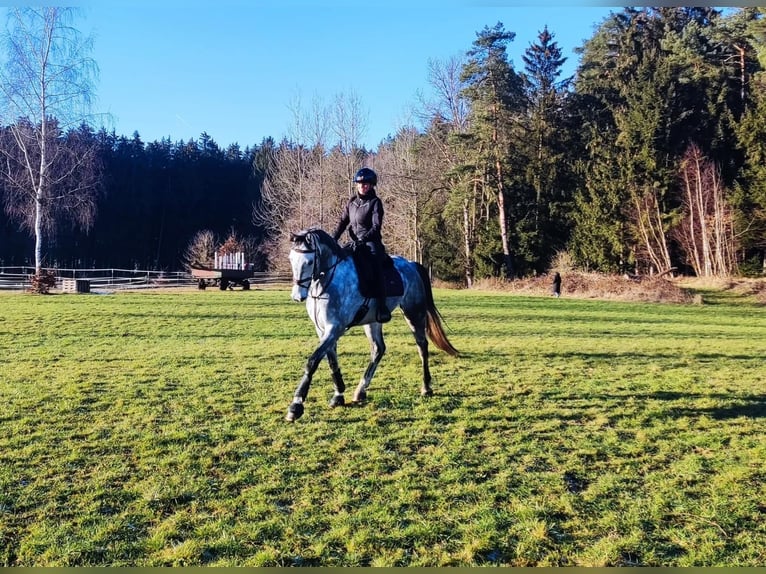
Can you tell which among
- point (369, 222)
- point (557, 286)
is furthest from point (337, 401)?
point (557, 286)

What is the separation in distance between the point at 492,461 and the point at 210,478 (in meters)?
2.39

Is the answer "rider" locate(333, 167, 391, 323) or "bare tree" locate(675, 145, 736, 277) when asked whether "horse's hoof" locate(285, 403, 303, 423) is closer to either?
"rider" locate(333, 167, 391, 323)

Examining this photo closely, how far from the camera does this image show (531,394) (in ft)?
24.3

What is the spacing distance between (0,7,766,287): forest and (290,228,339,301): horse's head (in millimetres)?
29908

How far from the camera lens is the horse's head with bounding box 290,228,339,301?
5.85 m

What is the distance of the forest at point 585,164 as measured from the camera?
35.2 meters

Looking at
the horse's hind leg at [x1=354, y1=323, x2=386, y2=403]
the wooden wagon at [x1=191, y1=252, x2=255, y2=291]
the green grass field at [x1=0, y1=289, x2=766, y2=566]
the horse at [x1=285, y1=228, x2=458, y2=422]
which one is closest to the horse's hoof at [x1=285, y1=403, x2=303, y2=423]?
the horse at [x1=285, y1=228, x2=458, y2=422]

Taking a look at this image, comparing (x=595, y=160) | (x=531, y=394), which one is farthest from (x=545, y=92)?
(x=531, y=394)

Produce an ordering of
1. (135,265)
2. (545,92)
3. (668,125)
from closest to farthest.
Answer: (668,125), (545,92), (135,265)

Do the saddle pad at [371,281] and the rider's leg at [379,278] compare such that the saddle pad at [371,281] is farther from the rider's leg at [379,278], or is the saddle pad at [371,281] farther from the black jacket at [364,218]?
the black jacket at [364,218]

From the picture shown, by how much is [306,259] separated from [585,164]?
3949 cm

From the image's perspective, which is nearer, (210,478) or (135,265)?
(210,478)

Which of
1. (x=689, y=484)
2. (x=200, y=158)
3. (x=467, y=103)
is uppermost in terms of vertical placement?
(x=200, y=158)

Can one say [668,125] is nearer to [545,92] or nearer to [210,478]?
[545,92]
